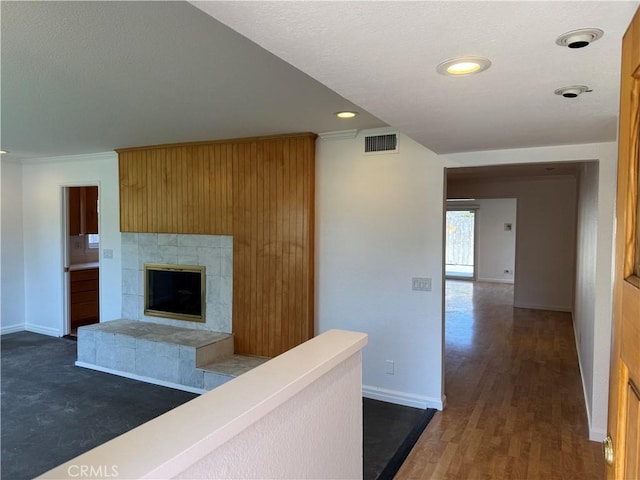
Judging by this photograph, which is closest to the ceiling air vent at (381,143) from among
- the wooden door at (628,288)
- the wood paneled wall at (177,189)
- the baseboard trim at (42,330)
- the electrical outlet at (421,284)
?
the electrical outlet at (421,284)

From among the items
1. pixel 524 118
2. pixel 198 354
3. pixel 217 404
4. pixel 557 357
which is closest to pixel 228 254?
pixel 198 354

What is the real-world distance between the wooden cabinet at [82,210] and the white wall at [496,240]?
29.1ft

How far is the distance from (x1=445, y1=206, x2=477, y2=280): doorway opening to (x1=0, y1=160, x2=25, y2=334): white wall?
30.8 ft

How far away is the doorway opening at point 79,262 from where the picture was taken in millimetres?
6077

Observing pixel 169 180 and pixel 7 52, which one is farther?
pixel 169 180

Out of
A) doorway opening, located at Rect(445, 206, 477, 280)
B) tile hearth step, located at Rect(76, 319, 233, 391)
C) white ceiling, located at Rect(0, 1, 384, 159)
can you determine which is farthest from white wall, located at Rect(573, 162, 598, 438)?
doorway opening, located at Rect(445, 206, 477, 280)

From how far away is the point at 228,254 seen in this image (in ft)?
14.9

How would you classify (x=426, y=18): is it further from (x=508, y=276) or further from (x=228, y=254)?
(x=508, y=276)

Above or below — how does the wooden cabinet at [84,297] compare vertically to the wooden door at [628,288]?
below

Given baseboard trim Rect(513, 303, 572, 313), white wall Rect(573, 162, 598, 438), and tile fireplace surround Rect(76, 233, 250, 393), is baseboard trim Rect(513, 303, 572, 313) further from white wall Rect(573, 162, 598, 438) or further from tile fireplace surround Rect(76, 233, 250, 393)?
tile fireplace surround Rect(76, 233, 250, 393)

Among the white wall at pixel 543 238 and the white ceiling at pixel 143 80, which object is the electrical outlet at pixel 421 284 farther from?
the white wall at pixel 543 238

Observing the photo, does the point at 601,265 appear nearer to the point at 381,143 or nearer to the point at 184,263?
the point at 381,143

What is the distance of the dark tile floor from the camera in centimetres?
292

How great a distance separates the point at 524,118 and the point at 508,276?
31.3ft
